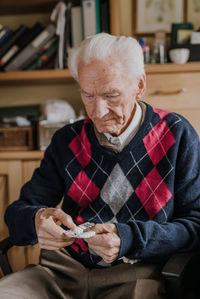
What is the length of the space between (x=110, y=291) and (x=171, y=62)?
4.72 ft

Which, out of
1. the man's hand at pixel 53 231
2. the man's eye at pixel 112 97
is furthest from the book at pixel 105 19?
the man's hand at pixel 53 231

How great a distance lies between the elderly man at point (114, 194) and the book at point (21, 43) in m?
1.01

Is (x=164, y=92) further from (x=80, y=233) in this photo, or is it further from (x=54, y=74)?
(x=80, y=233)

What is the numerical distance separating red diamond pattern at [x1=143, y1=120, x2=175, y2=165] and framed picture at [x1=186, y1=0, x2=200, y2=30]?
1294 mm

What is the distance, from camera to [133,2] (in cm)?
253

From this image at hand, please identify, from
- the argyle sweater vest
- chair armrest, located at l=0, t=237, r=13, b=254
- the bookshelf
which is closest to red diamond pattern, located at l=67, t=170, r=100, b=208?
the argyle sweater vest

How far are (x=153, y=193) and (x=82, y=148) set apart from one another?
0.33m

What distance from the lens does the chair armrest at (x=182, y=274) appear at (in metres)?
1.08

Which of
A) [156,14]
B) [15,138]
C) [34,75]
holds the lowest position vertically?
[15,138]

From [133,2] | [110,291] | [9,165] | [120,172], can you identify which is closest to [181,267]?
[110,291]

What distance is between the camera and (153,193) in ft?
4.54

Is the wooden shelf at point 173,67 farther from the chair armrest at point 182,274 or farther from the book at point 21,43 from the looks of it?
the chair armrest at point 182,274

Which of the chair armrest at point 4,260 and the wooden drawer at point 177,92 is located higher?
the wooden drawer at point 177,92

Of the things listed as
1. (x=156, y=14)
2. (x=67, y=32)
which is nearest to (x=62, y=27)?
(x=67, y=32)
